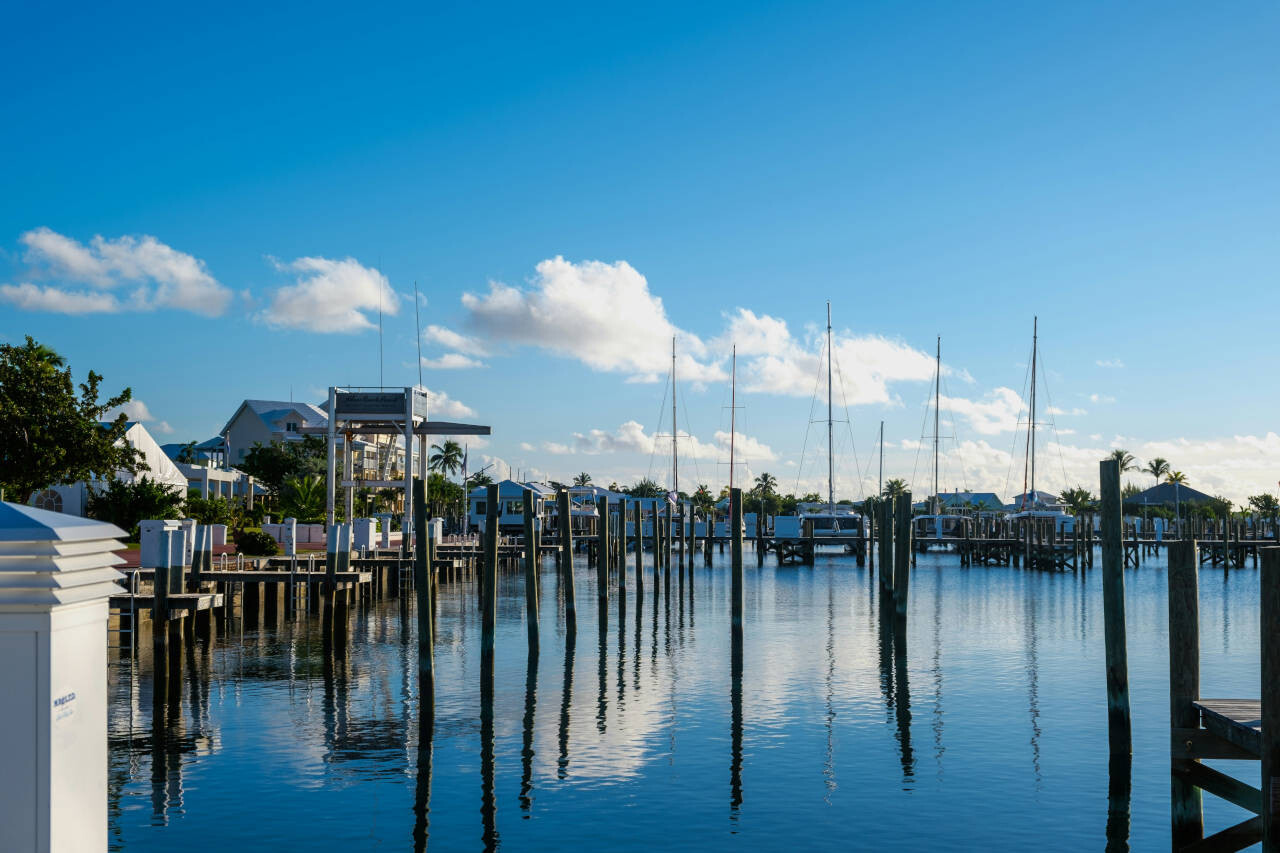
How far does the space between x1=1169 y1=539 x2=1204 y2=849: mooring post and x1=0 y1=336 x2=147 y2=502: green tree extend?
33601 millimetres

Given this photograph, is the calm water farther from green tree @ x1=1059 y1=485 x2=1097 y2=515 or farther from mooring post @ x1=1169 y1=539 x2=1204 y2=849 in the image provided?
green tree @ x1=1059 y1=485 x2=1097 y2=515

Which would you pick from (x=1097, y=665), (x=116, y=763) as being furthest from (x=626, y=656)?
(x=116, y=763)

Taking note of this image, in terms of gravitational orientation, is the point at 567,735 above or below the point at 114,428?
below

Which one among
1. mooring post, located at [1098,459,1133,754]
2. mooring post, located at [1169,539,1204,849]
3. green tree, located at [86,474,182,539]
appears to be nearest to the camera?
mooring post, located at [1169,539,1204,849]

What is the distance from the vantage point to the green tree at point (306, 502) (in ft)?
202

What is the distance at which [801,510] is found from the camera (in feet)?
325

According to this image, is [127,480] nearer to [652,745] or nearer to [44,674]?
[652,745]

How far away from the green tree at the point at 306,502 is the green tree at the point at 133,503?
14225mm

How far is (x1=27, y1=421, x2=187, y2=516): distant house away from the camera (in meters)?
46.7

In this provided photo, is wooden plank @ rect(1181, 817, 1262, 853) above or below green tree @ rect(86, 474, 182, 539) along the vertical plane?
below

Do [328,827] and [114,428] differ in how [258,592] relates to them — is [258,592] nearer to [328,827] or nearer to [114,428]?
[114,428]

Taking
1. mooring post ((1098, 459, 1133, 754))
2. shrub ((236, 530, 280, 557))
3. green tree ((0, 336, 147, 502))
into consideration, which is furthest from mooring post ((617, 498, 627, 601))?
mooring post ((1098, 459, 1133, 754))

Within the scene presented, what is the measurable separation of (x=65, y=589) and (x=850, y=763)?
14.7 metres

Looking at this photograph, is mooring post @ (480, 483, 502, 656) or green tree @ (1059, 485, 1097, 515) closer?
mooring post @ (480, 483, 502, 656)
